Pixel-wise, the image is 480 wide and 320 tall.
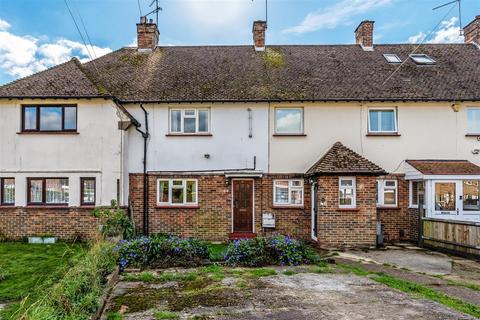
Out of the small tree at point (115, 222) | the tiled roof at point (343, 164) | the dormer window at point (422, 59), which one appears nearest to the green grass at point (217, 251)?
the small tree at point (115, 222)

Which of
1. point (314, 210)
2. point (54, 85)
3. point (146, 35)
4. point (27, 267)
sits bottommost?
point (27, 267)

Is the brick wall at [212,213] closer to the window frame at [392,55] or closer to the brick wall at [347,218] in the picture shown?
the brick wall at [347,218]

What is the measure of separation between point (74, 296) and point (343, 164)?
10160 mm

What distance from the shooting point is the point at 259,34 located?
1938 centimetres

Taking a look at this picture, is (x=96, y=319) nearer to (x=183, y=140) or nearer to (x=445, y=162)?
(x=183, y=140)

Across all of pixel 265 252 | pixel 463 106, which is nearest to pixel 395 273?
pixel 265 252

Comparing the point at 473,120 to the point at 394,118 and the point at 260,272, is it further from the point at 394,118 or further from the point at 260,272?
the point at 260,272

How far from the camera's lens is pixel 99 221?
14.2m

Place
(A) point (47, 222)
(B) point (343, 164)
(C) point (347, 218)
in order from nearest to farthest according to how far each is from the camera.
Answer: (C) point (347, 218) → (B) point (343, 164) → (A) point (47, 222)

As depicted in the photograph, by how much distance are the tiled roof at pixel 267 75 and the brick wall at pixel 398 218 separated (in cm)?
376

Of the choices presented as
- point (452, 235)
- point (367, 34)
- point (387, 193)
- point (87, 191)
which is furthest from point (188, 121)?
point (367, 34)

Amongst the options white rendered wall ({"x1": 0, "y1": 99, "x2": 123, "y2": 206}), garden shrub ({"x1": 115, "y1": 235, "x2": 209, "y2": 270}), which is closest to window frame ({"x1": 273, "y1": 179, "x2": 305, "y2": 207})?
garden shrub ({"x1": 115, "y1": 235, "x2": 209, "y2": 270})

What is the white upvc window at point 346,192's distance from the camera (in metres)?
13.5

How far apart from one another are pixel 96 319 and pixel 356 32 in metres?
19.4
